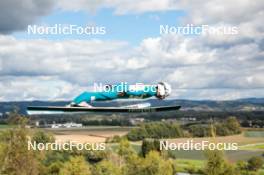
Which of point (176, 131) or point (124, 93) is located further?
point (176, 131)

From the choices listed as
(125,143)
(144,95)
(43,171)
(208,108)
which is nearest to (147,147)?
(125,143)

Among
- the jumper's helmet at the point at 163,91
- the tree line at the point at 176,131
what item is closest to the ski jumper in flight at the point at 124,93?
the jumper's helmet at the point at 163,91

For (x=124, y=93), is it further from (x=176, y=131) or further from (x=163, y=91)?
(x=176, y=131)

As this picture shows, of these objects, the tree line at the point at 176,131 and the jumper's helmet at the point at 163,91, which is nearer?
the jumper's helmet at the point at 163,91

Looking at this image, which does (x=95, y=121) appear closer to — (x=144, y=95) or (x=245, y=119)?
(x=245, y=119)

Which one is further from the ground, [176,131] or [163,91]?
[163,91]

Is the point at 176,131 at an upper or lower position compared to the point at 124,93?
lower

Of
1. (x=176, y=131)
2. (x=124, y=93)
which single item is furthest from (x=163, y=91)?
(x=176, y=131)

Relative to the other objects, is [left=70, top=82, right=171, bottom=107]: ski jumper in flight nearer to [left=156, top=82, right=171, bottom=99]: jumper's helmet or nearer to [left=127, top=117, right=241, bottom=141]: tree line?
[left=156, top=82, right=171, bottom=99]: jumper's helmet

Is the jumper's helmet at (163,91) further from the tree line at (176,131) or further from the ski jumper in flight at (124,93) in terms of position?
the tree line at (176,131)
